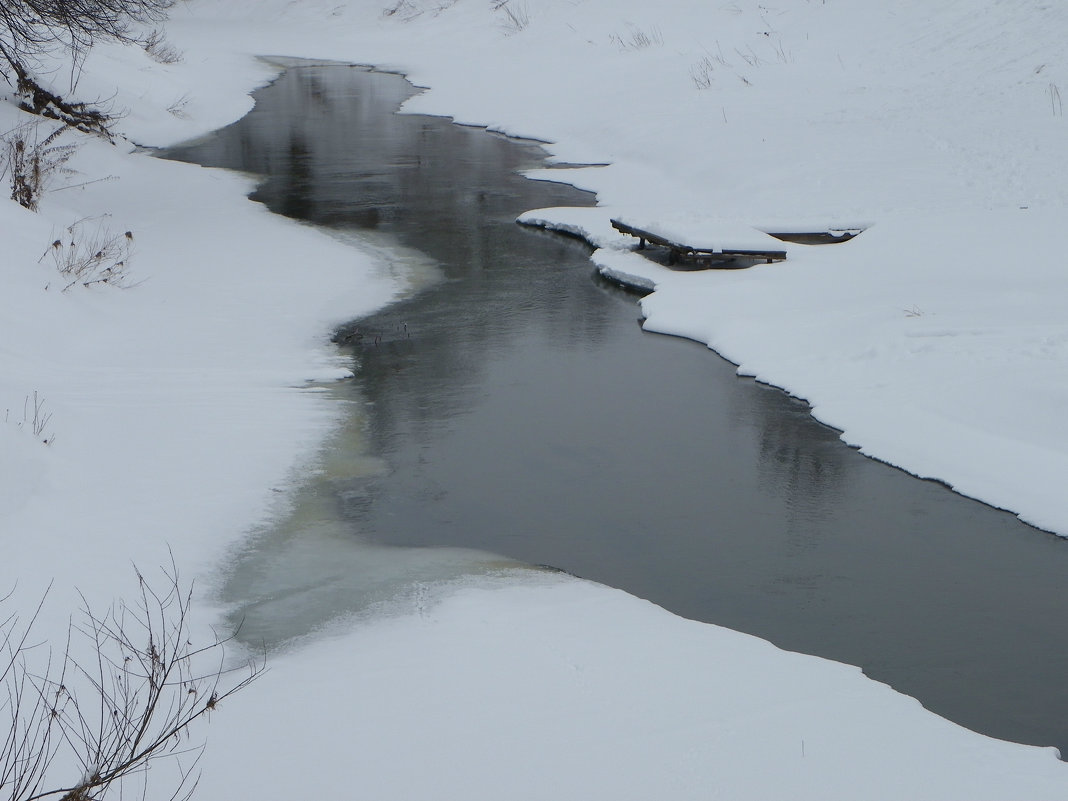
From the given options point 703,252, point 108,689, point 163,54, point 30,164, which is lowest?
point 108,689

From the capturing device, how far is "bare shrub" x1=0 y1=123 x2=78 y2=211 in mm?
13711

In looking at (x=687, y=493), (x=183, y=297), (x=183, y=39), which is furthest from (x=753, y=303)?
(x=183, y=39)

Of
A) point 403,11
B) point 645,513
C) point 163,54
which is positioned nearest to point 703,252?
point 645,513

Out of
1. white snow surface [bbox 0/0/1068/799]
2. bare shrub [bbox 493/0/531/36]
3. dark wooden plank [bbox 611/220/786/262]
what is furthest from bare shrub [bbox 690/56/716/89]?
bare shrub [bbox 493/0/531/36]

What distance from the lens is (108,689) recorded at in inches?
207

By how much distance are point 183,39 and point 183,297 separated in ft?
134

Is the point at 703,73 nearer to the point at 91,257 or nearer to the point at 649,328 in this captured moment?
the point at 649,328

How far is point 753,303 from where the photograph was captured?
12.2 m

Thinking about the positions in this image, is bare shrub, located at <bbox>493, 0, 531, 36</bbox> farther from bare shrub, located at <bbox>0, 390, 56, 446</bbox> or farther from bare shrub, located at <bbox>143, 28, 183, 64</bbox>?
bare shrub, located at <bbox>0, 390, 56, 446</bbox>

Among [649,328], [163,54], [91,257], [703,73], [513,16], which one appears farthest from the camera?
[513,16]

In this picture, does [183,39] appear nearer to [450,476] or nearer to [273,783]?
[450,476]

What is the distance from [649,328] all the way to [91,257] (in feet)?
20.2

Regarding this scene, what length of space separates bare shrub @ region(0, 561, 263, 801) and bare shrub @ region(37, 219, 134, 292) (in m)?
6.43

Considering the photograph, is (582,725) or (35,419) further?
(35,419)
